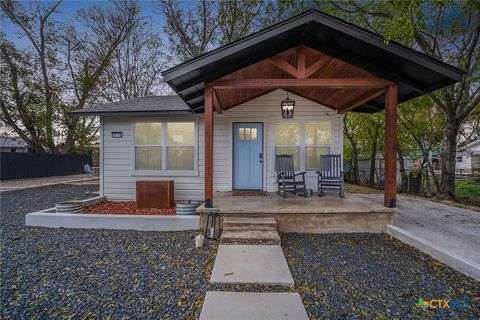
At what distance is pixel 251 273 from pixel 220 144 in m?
3.93

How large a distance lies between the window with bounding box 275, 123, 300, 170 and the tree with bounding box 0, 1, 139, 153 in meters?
12.6

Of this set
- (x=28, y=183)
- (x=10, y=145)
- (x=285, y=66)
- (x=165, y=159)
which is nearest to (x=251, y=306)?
(x=285, y=66)

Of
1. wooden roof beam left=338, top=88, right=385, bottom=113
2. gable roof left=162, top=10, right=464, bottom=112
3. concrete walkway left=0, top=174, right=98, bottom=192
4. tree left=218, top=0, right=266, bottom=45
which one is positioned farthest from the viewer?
tree left=218, top=0, right=266, bottom=45

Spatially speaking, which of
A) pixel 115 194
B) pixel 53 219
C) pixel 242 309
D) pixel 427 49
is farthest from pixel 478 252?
pixel 115 194

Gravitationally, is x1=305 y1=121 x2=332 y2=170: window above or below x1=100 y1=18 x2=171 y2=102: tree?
below

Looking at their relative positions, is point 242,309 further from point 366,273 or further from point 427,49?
point 427,49

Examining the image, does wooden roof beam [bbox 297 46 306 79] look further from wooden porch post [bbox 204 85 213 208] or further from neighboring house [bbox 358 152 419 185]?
neighboring house [bbox 358 152 419 185]

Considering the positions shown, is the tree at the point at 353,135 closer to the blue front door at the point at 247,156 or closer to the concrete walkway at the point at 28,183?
the blue front door at the point at 247,156

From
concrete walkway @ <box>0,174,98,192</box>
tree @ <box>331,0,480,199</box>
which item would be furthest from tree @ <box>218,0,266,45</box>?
concrete walkway @ <box>0,174,98,192</box>

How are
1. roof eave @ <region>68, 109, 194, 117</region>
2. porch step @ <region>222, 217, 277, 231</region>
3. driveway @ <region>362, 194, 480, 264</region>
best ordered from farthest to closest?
1. roof eave @ <region>68, 109, 194, 117</region>
2. porch step @ <region>222, 217, 277, 231</region>
3. driveway @ <region>362, 194, 480, 264</region>

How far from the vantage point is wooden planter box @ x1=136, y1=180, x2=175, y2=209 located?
521 centimetres

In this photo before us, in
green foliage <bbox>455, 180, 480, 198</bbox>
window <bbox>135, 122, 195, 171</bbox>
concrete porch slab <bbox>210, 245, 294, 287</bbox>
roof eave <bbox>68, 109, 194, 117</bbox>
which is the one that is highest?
roof eave <bbox>68, 109, 194, 117</bbox>

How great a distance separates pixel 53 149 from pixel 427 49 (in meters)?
18.9

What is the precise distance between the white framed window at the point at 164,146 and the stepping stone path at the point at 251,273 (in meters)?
2.72
